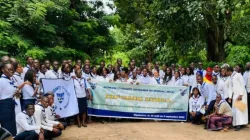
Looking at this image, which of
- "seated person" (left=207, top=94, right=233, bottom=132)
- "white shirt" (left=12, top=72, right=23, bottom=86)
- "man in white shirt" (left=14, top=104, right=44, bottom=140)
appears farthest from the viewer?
"seated person" (left=207, top=94, right=233, bottom=132)

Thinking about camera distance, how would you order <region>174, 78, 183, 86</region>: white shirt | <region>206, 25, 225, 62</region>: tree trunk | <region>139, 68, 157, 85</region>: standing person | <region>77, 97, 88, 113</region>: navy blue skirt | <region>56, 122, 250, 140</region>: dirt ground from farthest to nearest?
<region>206, 25, 225, 62</region>: tree trunk < <region>174, 78, 183, 86</region>: white shirt < <region>139, 68, 157, 85</region>: standing person < <region>77, 97, 88, 113</region>: navy blue skirt < <region>56, 122, 250, 140</region>: dirt ground

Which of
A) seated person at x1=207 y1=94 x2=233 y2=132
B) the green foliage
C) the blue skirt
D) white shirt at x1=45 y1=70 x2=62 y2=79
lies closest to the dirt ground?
seated person at x1=207 y1=94 x2=233 y2=132

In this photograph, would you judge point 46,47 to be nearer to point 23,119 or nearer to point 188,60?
point 23,119

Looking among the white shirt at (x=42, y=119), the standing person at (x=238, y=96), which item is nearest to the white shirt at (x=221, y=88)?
the standing person at (x=238, y=96)

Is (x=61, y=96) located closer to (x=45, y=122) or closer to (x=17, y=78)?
(x=17, y=78)

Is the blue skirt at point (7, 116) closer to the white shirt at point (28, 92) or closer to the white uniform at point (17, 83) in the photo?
the white uniform at point (17, 83)

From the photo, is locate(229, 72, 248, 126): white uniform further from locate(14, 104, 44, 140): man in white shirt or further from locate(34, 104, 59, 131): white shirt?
locate(14, 104, 44, 140): man in white shirt

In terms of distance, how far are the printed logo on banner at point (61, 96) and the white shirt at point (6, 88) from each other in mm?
2754

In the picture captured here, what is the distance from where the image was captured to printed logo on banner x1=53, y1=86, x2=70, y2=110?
9735mm

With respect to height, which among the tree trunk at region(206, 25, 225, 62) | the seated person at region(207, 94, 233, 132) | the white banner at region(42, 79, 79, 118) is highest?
the tree trunk at region(206, 25, 225, 62)

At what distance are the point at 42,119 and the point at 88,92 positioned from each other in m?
2.85

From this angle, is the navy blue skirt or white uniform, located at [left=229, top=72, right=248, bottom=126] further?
the navy blue skirt

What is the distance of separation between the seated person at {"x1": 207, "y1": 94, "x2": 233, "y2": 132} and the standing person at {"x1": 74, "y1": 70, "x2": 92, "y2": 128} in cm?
352

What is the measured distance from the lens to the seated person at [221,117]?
9.98m
